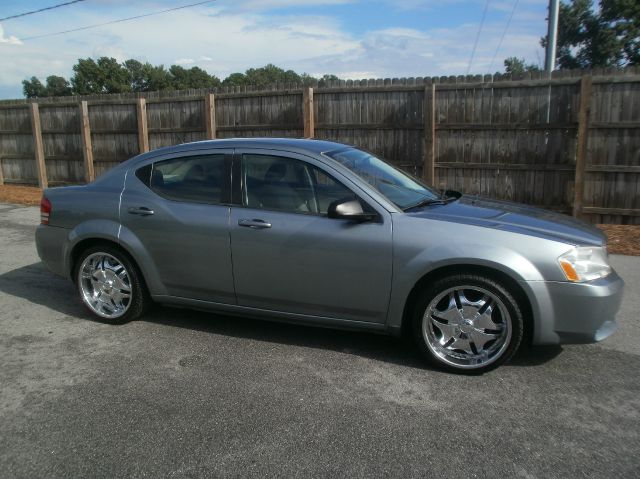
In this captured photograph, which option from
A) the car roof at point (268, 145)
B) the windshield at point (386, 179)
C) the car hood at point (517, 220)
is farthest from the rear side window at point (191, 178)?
the car hood at point (517, 220)

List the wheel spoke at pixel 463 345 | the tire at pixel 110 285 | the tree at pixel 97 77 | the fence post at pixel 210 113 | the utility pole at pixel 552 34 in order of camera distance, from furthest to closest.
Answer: the tree at pixel 97 77 → the fence post at pixel 210 113 → the utility pole at pixel 552 34 → the tire at pixel 110 285 → the wheel spoke at pixel 463 345

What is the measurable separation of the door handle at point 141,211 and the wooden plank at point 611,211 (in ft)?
23.5

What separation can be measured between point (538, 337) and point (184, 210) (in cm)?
286

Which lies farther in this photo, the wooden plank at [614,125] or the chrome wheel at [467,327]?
the wooden plank at [614,125]

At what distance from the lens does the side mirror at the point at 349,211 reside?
3.86 meters

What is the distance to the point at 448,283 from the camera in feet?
12.2

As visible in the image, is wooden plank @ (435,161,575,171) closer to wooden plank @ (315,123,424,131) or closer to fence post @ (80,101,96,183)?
wooden plank @ (315,123,424,131)

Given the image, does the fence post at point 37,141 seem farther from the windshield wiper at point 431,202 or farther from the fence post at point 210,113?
the windshield wiper at point 431,202

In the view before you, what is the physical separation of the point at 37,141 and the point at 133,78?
238 ft

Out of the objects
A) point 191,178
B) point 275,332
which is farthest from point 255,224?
point 275,332

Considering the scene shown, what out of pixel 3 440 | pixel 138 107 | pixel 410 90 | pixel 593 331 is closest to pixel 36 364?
pixel 3 440

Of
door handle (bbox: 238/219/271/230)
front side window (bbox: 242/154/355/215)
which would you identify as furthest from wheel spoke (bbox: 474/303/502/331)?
door handle (bbox: 238/219/271/230)

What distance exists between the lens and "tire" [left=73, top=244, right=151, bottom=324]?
4777mm

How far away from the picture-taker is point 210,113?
1175 centimetres
